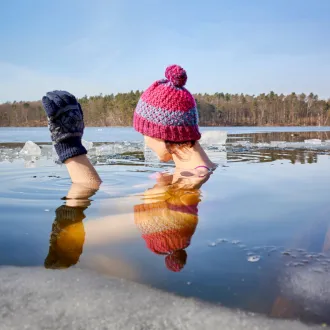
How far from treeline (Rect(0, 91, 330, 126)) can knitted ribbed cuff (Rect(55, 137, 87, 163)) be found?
152ft

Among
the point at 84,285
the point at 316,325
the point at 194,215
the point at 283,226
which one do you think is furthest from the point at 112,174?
the point at 316,325

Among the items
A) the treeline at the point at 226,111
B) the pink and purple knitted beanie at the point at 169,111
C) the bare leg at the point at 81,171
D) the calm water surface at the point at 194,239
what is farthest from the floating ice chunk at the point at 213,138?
the treeline at the point at 226,111

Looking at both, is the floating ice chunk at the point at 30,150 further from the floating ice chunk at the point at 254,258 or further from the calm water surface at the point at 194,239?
the floating ice chunk at the point at 254,258

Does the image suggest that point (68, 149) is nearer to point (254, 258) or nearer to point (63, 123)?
point (63, 123)

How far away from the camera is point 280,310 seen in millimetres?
669

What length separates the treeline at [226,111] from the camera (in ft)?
178

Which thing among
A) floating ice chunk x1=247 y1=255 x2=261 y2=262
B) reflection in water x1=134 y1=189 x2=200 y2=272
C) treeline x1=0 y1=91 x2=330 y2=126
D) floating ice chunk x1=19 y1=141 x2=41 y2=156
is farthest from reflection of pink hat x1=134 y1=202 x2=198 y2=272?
treeline x1=0 y1=91 x2=330 y2=126

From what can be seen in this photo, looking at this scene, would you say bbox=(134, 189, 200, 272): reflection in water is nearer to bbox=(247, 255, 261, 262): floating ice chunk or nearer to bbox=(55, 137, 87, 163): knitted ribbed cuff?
bbox=(247, 255, 261, 262): floating ice chunk

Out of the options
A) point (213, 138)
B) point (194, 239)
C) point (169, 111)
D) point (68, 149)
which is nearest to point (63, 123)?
point (68, 149)

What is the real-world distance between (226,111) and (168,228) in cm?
7125

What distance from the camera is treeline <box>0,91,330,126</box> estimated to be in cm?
5431

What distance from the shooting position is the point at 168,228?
3.91 feet

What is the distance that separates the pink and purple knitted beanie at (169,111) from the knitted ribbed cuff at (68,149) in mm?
670

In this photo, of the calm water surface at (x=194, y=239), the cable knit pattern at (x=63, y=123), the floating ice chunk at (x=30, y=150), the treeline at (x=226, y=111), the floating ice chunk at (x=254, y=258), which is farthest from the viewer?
the treeline at (x=226, y=111)
